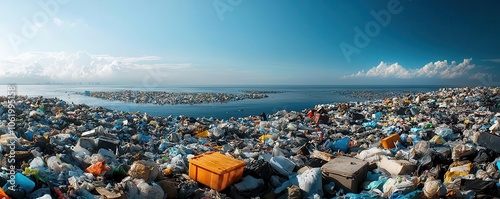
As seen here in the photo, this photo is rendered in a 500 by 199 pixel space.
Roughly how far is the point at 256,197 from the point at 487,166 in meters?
3.36

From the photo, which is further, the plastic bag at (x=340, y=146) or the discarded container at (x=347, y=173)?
the plastic bag at (x=340, y=146)

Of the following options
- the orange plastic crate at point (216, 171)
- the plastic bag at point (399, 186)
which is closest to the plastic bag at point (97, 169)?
the orange plastic crate at point (216, 171)

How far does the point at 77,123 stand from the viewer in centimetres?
855

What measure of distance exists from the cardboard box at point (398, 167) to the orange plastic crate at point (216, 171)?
2.27 metres

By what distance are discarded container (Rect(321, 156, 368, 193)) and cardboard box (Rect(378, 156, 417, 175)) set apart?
1.57 feet

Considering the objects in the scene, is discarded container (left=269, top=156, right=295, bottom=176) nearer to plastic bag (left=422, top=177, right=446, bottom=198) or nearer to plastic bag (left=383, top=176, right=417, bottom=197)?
plastic bag (left=383, top=176, right=417, bottom=197)

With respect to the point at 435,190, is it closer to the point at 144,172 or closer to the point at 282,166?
the point at 282,166

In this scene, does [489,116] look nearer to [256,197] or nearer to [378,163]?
[378,163]

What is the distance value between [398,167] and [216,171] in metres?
2.74

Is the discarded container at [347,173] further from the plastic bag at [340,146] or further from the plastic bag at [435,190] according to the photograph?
the plastic bag at [340,146]

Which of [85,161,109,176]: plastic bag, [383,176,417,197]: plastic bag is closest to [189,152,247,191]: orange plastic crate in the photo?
[85,161,109,176]: plastic bag

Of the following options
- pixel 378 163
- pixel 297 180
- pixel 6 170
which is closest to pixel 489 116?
pixel 378 163

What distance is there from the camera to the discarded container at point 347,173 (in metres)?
3.77

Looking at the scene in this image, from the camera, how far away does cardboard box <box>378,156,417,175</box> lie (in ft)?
13.9
